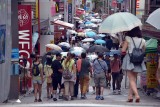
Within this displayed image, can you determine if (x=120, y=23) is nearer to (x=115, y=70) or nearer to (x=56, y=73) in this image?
(x=56, y=73)

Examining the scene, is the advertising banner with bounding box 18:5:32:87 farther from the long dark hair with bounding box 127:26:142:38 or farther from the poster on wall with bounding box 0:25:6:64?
the poster on wall with bounding box 0:25:6:64

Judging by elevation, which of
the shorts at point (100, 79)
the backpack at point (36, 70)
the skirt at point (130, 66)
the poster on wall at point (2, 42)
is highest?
the poster on wall at point (2, 42)

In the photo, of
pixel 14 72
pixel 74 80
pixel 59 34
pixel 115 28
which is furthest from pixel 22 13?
pixel 59 34

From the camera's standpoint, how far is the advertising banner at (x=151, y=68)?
59.0 feet

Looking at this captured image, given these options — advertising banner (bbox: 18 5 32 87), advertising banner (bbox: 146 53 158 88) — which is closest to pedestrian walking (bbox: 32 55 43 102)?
advertising banner (bbox: 146 53 158 88)

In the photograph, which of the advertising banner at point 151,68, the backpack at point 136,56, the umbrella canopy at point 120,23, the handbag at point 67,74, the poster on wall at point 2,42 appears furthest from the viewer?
the advertising banner at point 151,68

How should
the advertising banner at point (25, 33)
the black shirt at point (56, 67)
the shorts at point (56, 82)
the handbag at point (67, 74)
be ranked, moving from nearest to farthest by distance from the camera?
the handbag at point (67, 74), the black shirt at point (56, 67), the shorts at point (56, 82), the advertising banner at point (25, 33)

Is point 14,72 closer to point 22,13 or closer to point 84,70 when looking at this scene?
Result: point 84,70

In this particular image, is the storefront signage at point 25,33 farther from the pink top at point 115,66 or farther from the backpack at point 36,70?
the backpack at point 36,70

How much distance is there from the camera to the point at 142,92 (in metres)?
19.7

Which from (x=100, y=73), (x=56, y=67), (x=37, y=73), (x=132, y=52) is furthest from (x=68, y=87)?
(x=132, y=52)

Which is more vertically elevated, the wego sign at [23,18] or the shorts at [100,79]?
the wego sign at [23,18]

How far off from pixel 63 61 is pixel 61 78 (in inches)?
27.9

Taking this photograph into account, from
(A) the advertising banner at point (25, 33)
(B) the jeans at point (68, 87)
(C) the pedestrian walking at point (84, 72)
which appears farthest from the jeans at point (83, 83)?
(A) the advertising banner at point (25, 33)
